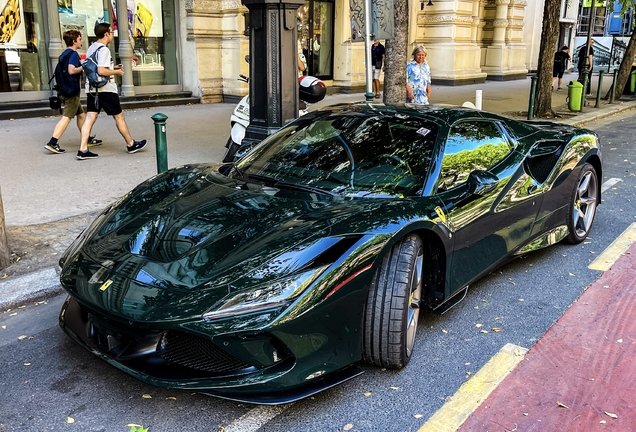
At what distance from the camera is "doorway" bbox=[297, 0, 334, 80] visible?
18000 millimetres

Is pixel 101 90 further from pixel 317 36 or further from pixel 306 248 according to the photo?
pixel 317 36

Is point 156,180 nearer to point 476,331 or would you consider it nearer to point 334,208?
point 334,208

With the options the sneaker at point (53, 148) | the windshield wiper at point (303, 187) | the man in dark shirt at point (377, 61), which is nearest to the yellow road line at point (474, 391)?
the windshield wiper at point (303, 187)

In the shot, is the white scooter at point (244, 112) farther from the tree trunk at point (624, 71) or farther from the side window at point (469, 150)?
the tree trunk at point (624, 71)

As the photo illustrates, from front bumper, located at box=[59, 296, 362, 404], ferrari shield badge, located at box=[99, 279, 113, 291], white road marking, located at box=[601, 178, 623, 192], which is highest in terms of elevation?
ferrari shield badge, located at box=[99, 279, 113, 291]

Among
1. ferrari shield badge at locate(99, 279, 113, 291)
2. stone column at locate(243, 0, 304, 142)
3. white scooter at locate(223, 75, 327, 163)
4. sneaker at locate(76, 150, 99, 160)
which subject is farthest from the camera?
sneaker at locate(76, 150, 99, 160)

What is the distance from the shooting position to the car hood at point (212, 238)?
2.79 meters

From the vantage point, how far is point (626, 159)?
9.86 m

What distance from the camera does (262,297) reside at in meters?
2.65

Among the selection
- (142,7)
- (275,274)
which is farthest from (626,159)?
(142,7)

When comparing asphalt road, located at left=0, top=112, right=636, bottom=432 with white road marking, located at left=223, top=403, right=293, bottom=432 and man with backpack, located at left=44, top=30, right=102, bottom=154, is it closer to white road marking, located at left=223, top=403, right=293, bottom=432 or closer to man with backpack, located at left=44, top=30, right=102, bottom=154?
white road marking, located at left=223, top=403, right=293, bottom=432

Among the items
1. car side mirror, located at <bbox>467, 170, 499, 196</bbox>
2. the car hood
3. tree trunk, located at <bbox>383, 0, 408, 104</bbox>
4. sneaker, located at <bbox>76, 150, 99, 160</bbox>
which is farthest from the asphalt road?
tree trunk, located at <bbox>383, 0, 408, 104</bbox>

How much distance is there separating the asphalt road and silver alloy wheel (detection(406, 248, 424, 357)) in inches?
6.6

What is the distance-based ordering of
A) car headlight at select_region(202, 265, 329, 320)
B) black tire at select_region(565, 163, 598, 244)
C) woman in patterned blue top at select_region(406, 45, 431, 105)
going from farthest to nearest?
woman in patterned blue top at select_region(406, 45, 431, 105), black tire at select_region(565, 163, 598, 244), car headlight at select_region(202, 265, 329, 320)
